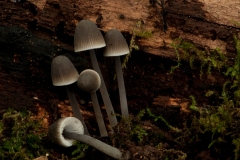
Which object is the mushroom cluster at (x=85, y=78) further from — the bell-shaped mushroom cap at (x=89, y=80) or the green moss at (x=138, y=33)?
the green moss at (x=138, y=33)

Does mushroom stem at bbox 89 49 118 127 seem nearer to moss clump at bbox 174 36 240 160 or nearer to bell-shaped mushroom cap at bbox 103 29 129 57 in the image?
bell-shaped mushroom cap at bbox 103 29 129 57

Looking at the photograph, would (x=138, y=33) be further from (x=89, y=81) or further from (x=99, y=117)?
(x=99, y=117)

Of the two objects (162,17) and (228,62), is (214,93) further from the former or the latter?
(162,17)

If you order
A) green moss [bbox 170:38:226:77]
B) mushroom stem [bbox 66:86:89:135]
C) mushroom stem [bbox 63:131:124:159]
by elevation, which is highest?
green moss [bbox 170:38:226:77]

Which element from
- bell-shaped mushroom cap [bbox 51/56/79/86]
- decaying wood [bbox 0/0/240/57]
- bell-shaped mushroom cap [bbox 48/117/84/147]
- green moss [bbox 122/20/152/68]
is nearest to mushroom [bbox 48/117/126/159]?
bell-shaped mushroom cap [bbox 48/117/84/147]

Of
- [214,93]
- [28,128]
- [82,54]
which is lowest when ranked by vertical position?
[28,128]

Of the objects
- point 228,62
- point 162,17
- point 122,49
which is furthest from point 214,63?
point 122,49
